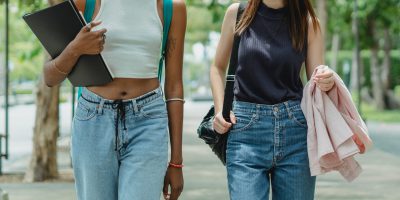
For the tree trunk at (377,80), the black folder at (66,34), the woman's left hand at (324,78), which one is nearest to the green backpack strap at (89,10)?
the black folder at (66,34)

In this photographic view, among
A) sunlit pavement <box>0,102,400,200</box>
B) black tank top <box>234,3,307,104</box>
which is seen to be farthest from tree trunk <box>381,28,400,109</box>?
black tank top <box>234,3,307,104</box>

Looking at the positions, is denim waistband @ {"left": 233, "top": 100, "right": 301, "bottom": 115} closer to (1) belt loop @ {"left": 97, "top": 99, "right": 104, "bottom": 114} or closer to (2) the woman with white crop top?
(2) the woman with white crop top

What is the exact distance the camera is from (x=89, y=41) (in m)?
2.98

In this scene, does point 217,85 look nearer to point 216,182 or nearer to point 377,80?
point 216,182

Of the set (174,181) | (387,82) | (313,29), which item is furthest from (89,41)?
(387,82)

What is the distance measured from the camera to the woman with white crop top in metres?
3.09

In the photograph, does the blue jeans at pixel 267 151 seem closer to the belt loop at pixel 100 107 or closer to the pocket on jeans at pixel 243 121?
the pocket on jeans at pixel 243 121

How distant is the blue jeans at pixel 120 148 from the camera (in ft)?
10.1

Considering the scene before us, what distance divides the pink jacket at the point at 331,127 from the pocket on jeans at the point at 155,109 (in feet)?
2.18

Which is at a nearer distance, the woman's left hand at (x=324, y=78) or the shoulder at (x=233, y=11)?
the woman's left hand at (x=324, y=78)

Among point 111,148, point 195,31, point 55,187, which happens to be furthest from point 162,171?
point 195,31

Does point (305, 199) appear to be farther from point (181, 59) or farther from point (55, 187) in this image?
point (55, 187)

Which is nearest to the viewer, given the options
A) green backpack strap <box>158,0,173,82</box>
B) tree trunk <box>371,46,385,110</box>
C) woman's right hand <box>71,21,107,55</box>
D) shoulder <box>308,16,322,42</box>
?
woman's right hand <box>71,21,107,55</box>

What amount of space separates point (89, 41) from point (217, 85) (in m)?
0.87
